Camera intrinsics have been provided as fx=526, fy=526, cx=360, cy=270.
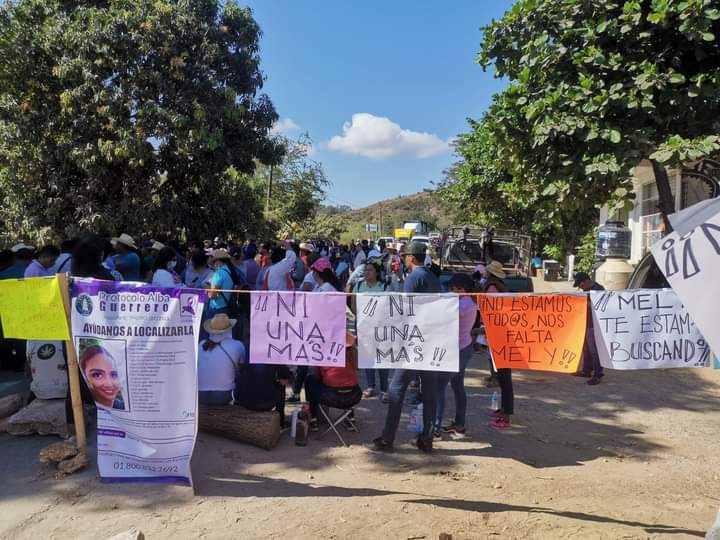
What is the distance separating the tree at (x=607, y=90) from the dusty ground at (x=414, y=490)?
2708mm

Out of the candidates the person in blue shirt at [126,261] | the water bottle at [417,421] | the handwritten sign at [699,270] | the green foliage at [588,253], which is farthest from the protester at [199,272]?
the green foliage at [588,253]

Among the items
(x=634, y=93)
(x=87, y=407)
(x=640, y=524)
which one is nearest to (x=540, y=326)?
(x=640, y=524)

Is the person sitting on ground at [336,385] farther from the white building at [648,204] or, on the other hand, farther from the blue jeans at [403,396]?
the white building at [648,204]

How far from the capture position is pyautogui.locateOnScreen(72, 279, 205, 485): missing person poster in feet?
12.8

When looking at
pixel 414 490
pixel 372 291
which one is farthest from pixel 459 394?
pixel 372 291

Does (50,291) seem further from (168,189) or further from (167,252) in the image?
(168,189)

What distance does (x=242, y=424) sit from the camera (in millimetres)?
4758

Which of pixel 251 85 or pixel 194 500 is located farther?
pixel 251 85

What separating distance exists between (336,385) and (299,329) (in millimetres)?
966

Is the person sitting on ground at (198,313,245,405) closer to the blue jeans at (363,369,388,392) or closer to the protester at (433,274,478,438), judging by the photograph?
the protester at (433,274,478,438)

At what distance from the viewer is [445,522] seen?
3643 millimetres

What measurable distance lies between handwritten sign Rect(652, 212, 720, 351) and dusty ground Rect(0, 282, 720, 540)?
6.03 ft

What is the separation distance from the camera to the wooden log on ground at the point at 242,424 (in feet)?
15.5

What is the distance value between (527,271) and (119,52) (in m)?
12.1
